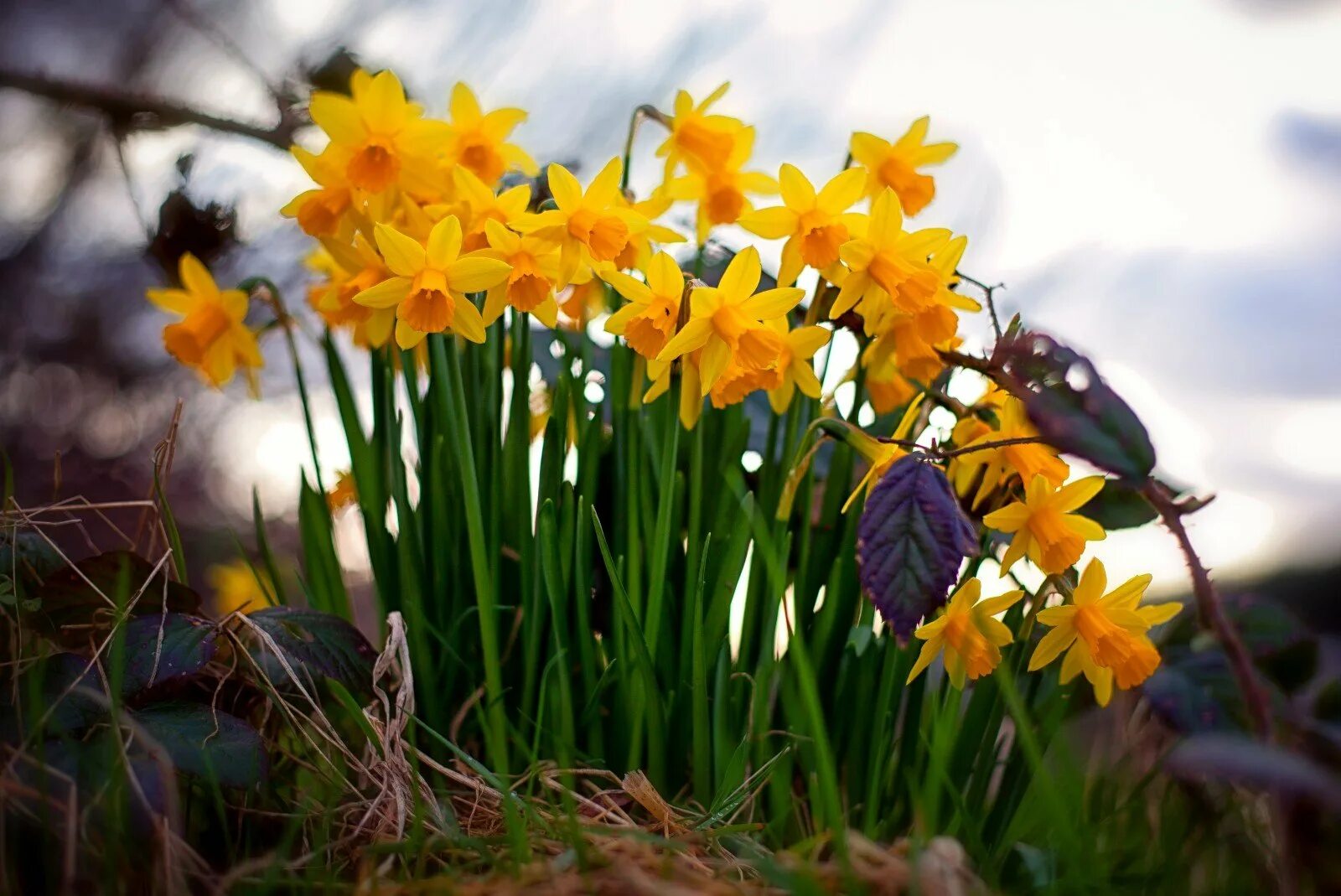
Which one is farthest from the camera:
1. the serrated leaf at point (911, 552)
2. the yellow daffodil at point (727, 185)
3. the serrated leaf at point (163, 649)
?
the yellow daffodil at point (727, 185)

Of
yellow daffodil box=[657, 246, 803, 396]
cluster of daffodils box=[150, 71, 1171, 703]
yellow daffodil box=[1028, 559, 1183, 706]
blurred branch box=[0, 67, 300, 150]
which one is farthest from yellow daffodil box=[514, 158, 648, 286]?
blurred branch box=[0, 67, 300, 150]

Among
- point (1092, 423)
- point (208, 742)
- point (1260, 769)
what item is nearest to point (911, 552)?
point (1092, 423)

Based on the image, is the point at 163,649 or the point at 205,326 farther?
the point at 205,326

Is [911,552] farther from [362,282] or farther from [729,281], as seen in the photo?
[362,282]

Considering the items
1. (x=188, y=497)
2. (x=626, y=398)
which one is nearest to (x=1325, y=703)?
(x=626, y=398)

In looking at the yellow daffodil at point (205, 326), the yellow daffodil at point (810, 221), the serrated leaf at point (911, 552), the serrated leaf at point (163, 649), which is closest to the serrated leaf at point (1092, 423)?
the serrated leaf at point (911, 552)

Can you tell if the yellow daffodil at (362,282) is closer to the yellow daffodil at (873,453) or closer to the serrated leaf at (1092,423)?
the yellow daffodil at (873,453)
